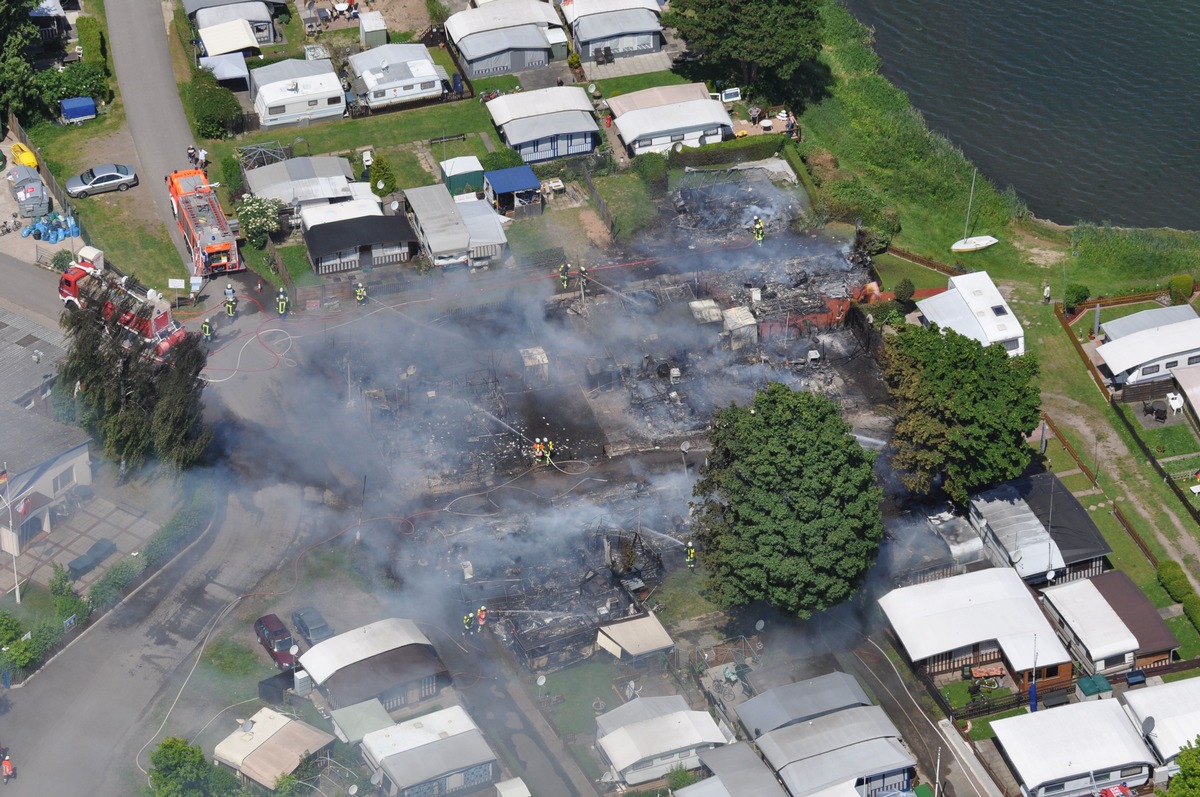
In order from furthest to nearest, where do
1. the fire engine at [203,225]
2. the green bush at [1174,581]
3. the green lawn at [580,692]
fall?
the fire engine at [203,225] → the green bush at [1174,581] → the green lawn at [580,692]

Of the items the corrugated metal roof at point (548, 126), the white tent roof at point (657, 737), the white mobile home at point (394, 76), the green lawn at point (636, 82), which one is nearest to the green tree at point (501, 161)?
the corrugated metal roof at point (548, 126)

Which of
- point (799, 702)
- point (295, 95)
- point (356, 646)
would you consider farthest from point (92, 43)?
point (799, 702)

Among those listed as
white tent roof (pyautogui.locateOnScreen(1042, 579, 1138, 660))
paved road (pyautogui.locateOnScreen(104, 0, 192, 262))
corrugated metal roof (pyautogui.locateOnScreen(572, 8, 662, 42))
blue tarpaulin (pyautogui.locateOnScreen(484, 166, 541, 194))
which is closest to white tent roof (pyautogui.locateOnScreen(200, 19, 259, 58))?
paved road (pyautogui.locateOnScreen(104, 0, 192, 262))

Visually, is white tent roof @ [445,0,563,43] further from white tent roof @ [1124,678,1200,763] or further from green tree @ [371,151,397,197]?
white tent roof @ [1124,678,1200,763]

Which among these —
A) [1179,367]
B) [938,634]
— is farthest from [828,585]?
[1179,367]

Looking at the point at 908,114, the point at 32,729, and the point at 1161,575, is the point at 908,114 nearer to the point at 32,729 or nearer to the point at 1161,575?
the point at 1161,575

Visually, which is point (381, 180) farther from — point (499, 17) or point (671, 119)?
point (499, 17)

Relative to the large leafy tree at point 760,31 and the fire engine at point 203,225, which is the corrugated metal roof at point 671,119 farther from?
the fire engine at point 203,225
